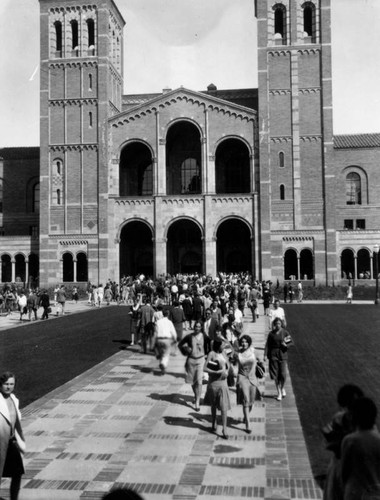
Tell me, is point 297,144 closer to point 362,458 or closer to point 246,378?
point 246,378

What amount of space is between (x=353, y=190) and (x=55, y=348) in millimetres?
41784

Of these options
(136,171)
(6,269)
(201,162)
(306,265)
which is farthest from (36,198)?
(306,265)

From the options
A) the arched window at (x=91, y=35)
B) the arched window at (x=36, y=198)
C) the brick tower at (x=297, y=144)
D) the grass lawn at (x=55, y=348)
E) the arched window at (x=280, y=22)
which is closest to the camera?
the grass lawn at (x=55, y=348)

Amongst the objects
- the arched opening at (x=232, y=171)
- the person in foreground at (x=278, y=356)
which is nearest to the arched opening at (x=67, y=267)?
the arched opening at (x=232, y=171)

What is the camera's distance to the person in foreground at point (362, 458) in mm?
4871

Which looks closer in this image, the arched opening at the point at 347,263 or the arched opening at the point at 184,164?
the arched opening at the point at 347,263

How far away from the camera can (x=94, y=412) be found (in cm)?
1114

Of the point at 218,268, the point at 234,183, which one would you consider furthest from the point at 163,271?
the point at 234,183

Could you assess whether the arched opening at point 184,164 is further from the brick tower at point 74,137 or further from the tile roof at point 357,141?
the tile roof at point 357,141

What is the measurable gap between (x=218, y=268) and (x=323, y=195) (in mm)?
10956

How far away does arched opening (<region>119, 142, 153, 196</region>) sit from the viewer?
51.6m

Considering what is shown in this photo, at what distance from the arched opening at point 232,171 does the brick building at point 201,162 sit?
35 cm

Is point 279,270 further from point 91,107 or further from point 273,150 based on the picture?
point 91,107

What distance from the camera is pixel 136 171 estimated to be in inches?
2103
